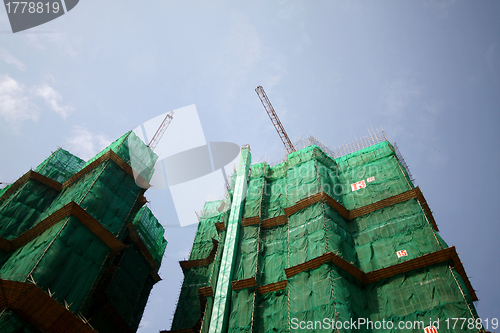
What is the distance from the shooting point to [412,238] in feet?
71.6

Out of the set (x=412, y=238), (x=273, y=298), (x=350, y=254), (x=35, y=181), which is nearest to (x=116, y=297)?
(x=35, y=181)

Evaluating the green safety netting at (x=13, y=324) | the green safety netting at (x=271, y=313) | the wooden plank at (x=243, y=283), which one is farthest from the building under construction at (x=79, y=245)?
the green safety netting at (x=271, y=313)

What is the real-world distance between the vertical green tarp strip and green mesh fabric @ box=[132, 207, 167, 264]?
38.9 feet

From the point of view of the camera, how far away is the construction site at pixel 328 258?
1853cm

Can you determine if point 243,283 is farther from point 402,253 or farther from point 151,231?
point 151,231

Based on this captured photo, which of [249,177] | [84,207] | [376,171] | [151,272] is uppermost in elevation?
[249,177]

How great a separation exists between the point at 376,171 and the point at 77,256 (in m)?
24.0

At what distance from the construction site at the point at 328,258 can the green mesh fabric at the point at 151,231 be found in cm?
552

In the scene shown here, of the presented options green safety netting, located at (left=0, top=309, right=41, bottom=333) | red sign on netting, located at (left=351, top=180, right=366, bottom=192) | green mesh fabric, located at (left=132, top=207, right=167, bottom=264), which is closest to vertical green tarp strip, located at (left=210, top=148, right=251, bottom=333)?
red sign on netting, located at (left=351, top=180, right=366, bottom=192)

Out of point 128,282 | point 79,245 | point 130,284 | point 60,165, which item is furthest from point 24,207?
point 130,284

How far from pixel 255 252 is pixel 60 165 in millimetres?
22176

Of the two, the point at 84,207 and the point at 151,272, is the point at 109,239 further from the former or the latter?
the point at 151,272

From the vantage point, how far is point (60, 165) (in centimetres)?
3362

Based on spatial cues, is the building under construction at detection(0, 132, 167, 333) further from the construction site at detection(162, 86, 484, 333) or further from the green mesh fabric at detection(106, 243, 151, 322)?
the construction site at detection(162, 86, 484, 333)
